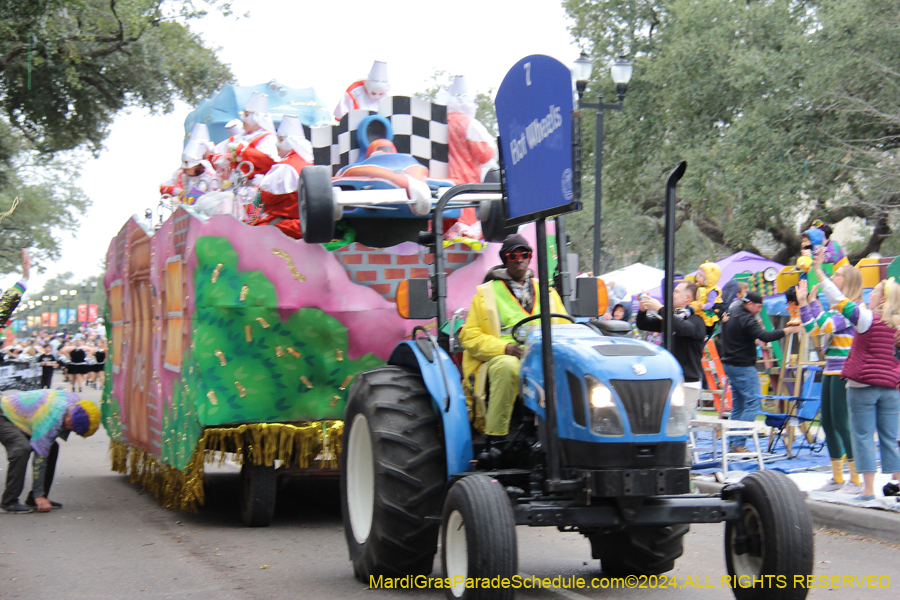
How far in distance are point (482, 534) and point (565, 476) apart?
547 mm

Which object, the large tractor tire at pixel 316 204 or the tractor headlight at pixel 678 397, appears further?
the large tractor tire at pixel 316 204

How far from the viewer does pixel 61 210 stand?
47.1m

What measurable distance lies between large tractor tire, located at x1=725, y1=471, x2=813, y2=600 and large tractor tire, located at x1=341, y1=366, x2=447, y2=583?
1.55m

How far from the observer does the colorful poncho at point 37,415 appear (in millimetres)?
8656

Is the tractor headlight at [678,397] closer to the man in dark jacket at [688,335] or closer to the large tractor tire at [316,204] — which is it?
the large tractor tire at [316,204]

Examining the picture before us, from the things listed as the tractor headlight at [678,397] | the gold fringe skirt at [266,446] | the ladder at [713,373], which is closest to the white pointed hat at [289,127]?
the gold fringe skirt at [266,446]

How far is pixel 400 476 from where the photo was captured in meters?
5.01

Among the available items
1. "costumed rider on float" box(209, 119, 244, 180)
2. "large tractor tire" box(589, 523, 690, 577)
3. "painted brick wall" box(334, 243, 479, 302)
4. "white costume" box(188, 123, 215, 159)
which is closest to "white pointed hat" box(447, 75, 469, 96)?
"painted brick wall" box(334, 243, 479, 302)

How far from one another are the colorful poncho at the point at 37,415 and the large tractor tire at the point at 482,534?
5563 millimetres

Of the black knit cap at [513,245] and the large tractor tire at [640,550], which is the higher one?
the black knit cap at [513,245]

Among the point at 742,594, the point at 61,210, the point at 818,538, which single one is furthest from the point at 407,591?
the point at 61,210

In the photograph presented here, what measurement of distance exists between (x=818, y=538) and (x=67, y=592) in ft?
16.7

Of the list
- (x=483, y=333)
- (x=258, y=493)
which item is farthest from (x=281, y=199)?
(x=483, y=333)

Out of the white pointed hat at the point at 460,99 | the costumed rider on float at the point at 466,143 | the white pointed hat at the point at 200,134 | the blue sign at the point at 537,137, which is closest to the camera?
the blue sign at the point at 537,137
